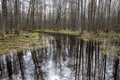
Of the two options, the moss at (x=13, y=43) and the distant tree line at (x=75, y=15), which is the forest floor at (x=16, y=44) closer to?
the moss at (x=13, y=43)

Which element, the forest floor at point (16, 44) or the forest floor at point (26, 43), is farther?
the forest floor at point (26, 43)

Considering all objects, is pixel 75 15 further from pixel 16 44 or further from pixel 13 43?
pixel 16 44

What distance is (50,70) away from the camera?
25.9ft

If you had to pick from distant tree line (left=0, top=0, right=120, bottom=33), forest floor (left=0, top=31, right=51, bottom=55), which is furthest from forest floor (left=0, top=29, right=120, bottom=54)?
distant tree line (left=0, top=0, right=120, bottom=33)

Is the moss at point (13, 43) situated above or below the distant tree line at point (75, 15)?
below

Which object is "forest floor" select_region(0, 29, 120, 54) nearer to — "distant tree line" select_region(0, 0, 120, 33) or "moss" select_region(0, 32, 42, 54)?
"moss" select_region(0, 32, 42, 54)

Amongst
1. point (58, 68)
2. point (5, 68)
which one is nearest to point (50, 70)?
point (58, 68)

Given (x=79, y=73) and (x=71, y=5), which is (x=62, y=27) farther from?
(x=79, y=73)

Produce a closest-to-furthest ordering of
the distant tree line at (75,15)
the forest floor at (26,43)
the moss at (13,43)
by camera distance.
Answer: the moss at (13,43), the forest floor at (26,43), the distant tree line at (75,15)

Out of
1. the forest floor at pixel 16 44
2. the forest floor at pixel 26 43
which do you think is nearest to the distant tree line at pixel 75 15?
the forest floor at pixel 26 43

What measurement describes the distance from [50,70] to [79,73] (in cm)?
141

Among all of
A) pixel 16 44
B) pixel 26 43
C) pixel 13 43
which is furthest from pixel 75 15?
pixel 16 44

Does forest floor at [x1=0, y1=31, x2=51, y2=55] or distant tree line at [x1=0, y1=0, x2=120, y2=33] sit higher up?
distant tree line at [x1=0, y1=0, x2=120, y2=33]

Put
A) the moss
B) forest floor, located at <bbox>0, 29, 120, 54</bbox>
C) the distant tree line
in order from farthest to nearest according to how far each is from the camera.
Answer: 1. the distant tree line
2. forest floor, located at <bbox>0, 29, 120, 54</bbox>
3. the moss
